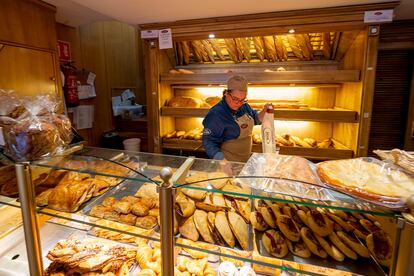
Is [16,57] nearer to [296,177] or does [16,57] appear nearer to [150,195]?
[150,195]

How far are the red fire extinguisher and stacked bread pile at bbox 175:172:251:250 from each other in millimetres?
3018

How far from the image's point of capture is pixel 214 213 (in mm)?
956

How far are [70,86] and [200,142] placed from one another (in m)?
2.00

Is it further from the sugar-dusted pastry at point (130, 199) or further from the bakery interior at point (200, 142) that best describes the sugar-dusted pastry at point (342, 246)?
the sugar-dusted pastry at point (130, 199)

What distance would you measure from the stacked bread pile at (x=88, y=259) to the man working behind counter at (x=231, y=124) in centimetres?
91

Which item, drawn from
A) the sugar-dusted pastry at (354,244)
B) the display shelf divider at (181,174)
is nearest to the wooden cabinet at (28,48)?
the display shelf divider at (181,174)

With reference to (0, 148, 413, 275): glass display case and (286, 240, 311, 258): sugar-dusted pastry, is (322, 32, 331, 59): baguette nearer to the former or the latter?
(0, 148, 413, 275): glass display case

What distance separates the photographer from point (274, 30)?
8.32 feet

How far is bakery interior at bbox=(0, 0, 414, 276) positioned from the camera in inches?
30.6

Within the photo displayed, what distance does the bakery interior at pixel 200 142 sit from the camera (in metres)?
0.78

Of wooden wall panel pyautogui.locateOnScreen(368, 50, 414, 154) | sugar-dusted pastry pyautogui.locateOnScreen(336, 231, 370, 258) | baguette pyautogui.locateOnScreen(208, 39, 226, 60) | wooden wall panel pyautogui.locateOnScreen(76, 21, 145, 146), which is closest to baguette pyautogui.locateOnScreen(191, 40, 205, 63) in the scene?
baguette pyautogui.locateOnScreen(208, 39, 226, 60)

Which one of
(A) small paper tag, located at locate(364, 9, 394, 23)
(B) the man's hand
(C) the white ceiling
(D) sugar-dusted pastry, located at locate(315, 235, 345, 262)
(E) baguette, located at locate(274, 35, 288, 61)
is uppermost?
(C) the white ceiling

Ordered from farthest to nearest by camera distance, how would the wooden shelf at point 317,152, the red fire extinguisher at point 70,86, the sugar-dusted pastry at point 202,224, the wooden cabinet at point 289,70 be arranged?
the red fire extinguisher at point 70,86 < the wooden shelf at point 317,152 < the wooden cabinet at point 289,70 < the sugar-dusted pastry at point 202,224

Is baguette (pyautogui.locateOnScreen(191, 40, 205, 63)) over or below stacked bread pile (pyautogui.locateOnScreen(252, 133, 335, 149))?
over
